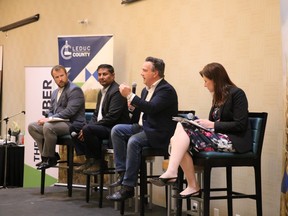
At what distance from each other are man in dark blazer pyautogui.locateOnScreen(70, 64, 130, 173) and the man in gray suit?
27cm

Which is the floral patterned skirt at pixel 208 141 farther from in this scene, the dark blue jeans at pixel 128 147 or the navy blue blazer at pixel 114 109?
the navy blue blazer at pixel 114 109

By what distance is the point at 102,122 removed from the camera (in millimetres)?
4645

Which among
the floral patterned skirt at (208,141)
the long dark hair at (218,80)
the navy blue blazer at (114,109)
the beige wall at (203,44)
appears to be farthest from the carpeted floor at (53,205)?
the long dark hair at (218,80)

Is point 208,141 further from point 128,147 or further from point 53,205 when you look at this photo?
point 53,205

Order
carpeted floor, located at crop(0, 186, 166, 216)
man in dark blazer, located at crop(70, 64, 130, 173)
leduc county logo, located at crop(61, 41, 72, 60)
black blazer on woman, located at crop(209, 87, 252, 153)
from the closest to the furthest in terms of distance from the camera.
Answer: black blazer on woman, located at crop(209, 87, 252, 153)
carpeted floor, located at crop(0, 186, 166, 216)
man in dark blazer, located at crop(70, 64, 130, 173)
leduc county logo, located at crop(61, 41, 72, 60)

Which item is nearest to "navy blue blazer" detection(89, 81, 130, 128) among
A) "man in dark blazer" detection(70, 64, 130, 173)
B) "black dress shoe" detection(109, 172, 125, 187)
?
"man in dark blazer" detection(70, 64, 130, 173)

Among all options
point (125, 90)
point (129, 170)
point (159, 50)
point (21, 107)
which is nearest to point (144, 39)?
point (159, 50)

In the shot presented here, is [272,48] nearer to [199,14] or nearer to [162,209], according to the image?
[199,14]

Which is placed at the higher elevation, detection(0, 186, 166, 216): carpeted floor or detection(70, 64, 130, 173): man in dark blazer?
detection(70, 64, 130, 173): man in dark blazer

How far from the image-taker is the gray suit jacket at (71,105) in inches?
203

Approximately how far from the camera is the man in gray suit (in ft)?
16.8

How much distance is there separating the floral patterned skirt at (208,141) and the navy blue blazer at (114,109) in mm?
1436

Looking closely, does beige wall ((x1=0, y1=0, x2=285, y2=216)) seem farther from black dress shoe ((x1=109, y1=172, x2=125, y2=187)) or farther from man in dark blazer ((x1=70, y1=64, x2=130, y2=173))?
black dress shoe ((x1=109, y1=172, x2=125, y2=187))

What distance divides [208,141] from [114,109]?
1.54m
